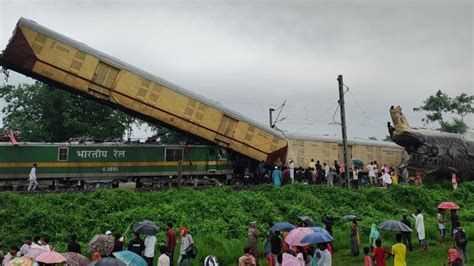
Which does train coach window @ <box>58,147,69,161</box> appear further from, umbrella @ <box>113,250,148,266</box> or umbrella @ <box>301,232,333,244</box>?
umbrella @ <box>301,232,333,244</box>

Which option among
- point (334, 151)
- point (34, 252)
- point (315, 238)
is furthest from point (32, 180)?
point (334, 151)

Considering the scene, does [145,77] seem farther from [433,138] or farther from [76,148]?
[433,138]

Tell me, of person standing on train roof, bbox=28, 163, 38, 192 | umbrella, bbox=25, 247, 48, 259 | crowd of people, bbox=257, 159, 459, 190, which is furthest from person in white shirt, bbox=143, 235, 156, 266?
crowd of people, bbox=257, 159, 459, 190

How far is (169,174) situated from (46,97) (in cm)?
1656

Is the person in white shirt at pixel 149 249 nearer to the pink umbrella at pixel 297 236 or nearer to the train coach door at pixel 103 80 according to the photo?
the pink umbrella at pixel 297 236

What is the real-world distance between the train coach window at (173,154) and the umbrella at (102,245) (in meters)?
14.1

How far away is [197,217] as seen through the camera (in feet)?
52.3

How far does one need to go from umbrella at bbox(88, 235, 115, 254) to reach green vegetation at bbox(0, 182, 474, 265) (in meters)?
3.50

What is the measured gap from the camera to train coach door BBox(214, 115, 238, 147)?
76.3 ft

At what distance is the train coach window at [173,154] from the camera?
2383 centimetres

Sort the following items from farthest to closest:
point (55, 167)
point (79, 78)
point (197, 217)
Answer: point (55, 167), point (79, 78), point (197, 217)

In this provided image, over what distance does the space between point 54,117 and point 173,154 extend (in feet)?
50.4

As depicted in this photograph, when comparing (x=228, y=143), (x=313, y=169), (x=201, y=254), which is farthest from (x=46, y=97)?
(x=201, y=254)

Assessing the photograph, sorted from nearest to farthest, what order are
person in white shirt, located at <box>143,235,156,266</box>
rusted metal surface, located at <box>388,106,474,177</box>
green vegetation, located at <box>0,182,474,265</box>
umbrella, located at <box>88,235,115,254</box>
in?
umbrella, located at <box>88,235,115,254</box>, person in white shirt, located at <box>143,235,156,266</box>, green vegetation, located at <box>0,182,474,265</box>, rusted metal surface, located at <box>388,106,474,177</box>
